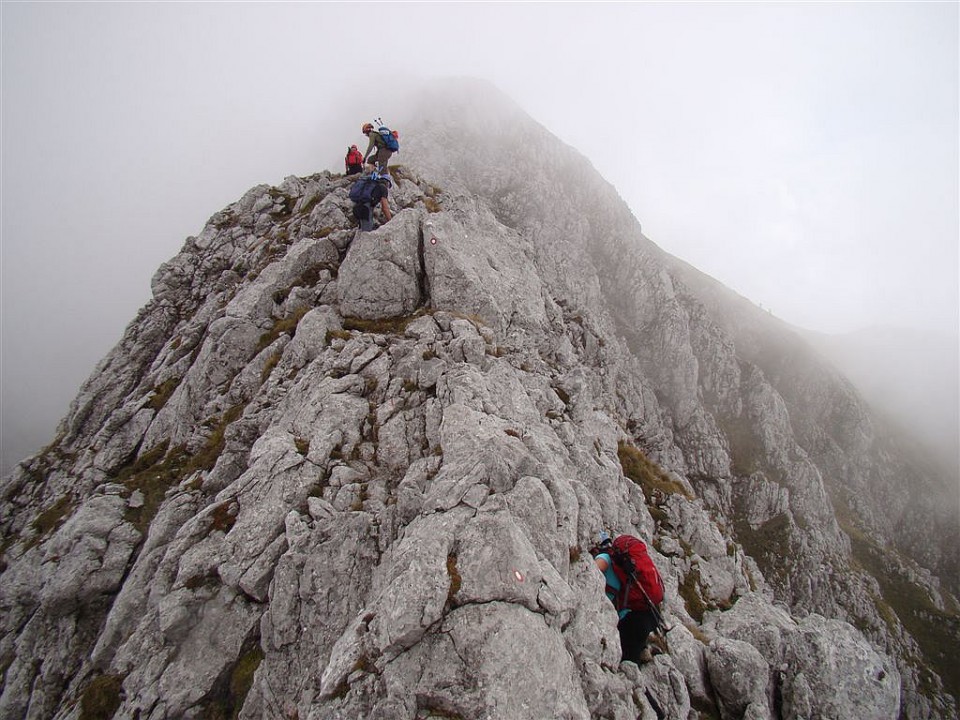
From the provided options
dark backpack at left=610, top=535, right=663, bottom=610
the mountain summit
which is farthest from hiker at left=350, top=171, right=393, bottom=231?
dark backpack at left=610, top=535, right=663, bottom=610

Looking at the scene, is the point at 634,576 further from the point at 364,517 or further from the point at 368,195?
the point at 368,195

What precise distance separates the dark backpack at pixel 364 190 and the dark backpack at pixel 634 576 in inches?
911

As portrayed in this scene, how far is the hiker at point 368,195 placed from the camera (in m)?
25.1

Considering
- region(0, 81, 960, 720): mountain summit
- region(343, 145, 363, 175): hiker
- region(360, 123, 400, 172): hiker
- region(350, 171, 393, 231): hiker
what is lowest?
region(0, 81, 960, 720): mountain summit

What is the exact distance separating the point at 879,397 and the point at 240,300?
168764 mm

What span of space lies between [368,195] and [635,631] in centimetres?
2516

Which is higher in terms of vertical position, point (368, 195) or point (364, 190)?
point (364, 190)

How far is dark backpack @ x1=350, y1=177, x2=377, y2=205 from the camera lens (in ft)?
82.4

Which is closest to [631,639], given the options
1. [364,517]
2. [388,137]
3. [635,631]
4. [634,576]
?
[635,631]

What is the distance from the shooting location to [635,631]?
454 inches

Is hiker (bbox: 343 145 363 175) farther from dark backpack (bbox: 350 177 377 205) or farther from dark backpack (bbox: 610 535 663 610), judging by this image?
dark backpack (bbox: 610 535 663 610)

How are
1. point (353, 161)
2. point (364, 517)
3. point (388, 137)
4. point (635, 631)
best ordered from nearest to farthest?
point (635, 631)
point (364, 517)
point (388, 137)
point (353, 161)

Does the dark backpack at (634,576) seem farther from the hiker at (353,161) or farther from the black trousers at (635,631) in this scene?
the hiker at (353,161)

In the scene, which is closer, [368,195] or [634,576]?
[634,576]
